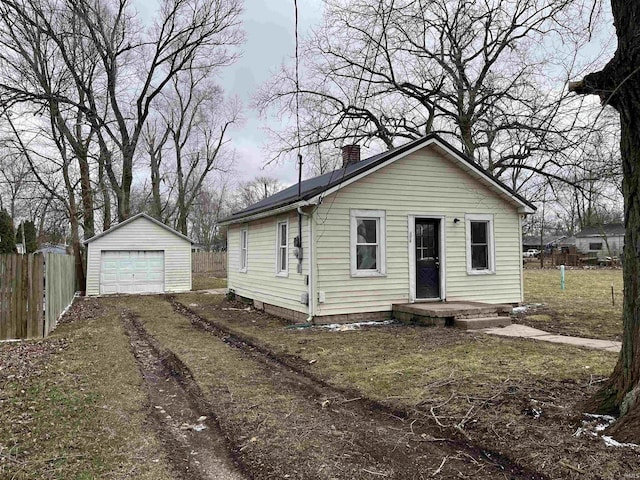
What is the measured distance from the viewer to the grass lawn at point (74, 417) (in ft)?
11.1

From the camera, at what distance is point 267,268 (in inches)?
505

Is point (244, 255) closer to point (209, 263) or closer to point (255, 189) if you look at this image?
point (209, 263)

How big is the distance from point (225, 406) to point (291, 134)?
1539 cm

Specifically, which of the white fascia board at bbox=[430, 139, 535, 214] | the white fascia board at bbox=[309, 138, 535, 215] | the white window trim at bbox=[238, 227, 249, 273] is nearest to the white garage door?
the white window trim at bbox=[238, 227, 249, 273]

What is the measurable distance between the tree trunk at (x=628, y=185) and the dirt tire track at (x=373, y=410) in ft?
3.14

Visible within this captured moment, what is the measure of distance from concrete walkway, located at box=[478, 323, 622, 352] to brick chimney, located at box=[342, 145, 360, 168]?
21.8 ft

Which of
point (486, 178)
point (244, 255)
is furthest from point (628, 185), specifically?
point (244, 255)

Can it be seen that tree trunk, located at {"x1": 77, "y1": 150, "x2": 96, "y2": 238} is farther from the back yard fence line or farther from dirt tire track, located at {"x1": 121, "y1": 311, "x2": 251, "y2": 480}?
dirt tire track, located at {"x1": 121, "y1": 311, "x2": 251, "y2": 480}

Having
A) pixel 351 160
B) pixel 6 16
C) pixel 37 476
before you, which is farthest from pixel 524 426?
pixel 6 16

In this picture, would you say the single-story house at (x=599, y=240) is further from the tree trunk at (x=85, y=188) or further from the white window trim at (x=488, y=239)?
the tree trunk at (x=85, y=188)

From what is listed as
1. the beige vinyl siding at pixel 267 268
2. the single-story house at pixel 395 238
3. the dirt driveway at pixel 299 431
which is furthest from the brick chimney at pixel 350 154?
the dirt driveway at pixel 299 431

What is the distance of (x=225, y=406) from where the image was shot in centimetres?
488

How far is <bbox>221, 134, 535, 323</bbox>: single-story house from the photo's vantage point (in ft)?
33.6

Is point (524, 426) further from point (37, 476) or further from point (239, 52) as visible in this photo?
point (239, 52)
